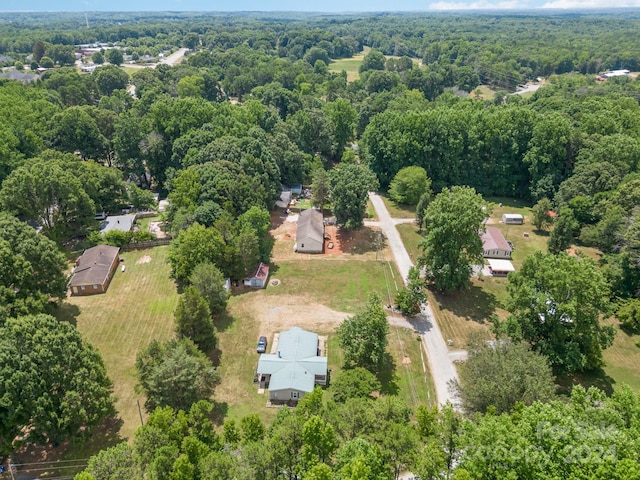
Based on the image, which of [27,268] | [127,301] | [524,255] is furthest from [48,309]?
[524,255]

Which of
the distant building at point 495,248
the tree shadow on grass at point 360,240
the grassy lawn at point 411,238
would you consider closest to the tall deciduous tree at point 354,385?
the grassy lawn at point 411,238

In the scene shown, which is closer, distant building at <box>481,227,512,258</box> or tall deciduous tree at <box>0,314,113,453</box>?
tall deciduous tree at <box>0,314,113,453</box>

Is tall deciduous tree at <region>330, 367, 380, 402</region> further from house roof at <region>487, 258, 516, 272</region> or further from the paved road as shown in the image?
house roof at <region>487, 258, 516, 272</region>

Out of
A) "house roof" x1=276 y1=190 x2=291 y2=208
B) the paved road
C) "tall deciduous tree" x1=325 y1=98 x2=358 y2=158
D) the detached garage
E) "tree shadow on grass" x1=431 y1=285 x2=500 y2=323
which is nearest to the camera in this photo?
the paved road

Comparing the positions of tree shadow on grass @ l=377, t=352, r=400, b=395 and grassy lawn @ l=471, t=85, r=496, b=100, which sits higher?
grassy lawn @ l=471, t=85, r=496, b=100

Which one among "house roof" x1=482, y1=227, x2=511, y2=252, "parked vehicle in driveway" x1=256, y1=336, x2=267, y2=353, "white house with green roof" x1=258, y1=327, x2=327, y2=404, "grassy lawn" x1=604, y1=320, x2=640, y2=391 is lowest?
"grassy lawn" x1=604, y1=320, x2=640, y2=391

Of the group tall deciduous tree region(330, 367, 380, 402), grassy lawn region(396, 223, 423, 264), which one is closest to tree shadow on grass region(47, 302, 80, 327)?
tall deciduous tree region(330, 367, 380, 402)
